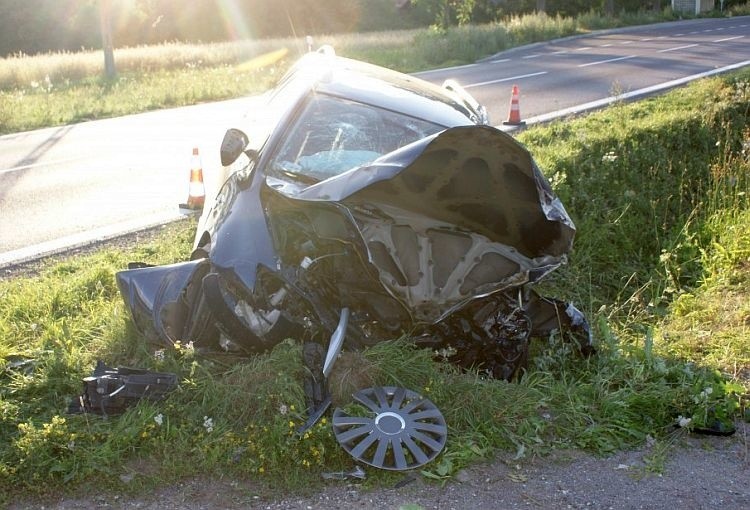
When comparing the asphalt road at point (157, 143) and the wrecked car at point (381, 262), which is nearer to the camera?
the wrecked car at point (381, 262)

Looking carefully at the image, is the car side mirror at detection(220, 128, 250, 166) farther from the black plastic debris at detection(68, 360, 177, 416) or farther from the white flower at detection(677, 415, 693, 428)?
the white flower at detection(677, 415, 693, 428)

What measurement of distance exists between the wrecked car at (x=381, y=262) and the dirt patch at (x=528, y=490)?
1.85ft

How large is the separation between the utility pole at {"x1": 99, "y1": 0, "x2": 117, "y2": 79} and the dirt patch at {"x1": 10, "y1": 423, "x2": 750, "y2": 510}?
17.9 meters

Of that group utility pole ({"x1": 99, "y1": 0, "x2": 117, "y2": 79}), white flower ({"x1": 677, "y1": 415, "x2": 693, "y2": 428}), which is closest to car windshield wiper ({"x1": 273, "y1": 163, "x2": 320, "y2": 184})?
white flower ({"x1": 677, "y1": 415, "x2": 693, "y2": 428})

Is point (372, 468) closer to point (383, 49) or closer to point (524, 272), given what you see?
point (524, 272)

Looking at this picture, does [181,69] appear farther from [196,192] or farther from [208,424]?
[208,424]

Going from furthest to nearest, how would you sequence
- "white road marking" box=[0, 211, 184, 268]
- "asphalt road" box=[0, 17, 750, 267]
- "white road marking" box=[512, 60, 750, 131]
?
"white road marking" box=[512, 60, 750, 131] → "asphalt road" box=[0, 17, 750, 267] → "white road marking" box=[0, 211, 184, 268]

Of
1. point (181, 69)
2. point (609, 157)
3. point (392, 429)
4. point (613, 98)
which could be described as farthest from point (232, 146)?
point (181, 69)

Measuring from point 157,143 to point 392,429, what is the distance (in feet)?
31.7

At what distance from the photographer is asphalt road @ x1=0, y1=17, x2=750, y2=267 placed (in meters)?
8.17

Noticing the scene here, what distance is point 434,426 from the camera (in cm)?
389

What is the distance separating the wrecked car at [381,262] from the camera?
3.90 metres

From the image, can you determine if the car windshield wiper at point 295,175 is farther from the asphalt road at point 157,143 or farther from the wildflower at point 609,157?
the wildflower at point 609,157

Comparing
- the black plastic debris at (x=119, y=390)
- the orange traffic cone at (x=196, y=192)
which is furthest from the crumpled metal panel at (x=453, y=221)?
the orange traffic cone at (x=196, y=192)
